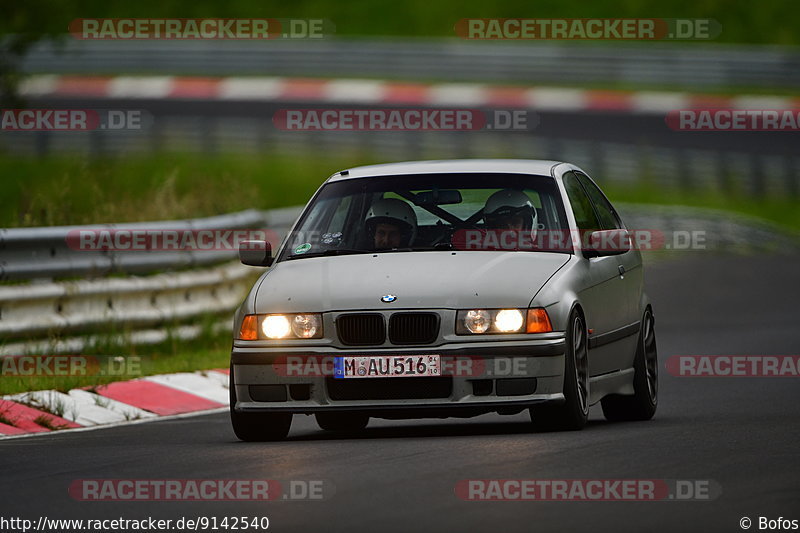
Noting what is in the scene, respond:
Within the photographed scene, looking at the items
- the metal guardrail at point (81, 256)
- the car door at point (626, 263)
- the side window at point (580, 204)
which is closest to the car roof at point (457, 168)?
the side window at point (580, 204)

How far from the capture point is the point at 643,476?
8.78 m

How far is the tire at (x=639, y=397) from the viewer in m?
12.2

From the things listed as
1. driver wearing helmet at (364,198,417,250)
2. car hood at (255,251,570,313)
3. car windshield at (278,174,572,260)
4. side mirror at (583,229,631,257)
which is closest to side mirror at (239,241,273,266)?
car windshield at (278,174,572,260)

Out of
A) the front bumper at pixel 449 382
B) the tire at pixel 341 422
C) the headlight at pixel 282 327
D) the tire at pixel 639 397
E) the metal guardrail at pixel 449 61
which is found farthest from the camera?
the metal guardrail at pixel 449 61

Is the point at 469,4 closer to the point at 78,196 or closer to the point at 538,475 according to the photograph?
the point at 78,196

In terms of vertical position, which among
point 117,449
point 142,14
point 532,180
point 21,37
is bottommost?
point 117,449

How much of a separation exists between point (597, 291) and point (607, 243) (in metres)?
0.30

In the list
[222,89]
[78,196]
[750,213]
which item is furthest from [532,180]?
[222,89]

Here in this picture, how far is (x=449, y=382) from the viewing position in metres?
10.5

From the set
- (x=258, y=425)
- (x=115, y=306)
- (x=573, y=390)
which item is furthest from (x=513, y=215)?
(x=115, y=306)

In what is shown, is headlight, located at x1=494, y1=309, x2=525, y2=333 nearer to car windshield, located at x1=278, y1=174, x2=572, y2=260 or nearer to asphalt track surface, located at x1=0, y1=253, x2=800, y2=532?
asphalt track surface, located at x1=0, y1=253, x2=800, y2=532

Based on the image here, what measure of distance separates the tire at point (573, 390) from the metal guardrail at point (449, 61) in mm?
38803

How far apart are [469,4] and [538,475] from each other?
5420 centimetres

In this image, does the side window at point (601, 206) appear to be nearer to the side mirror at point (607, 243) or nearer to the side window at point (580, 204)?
the side window at point (580, 204)
